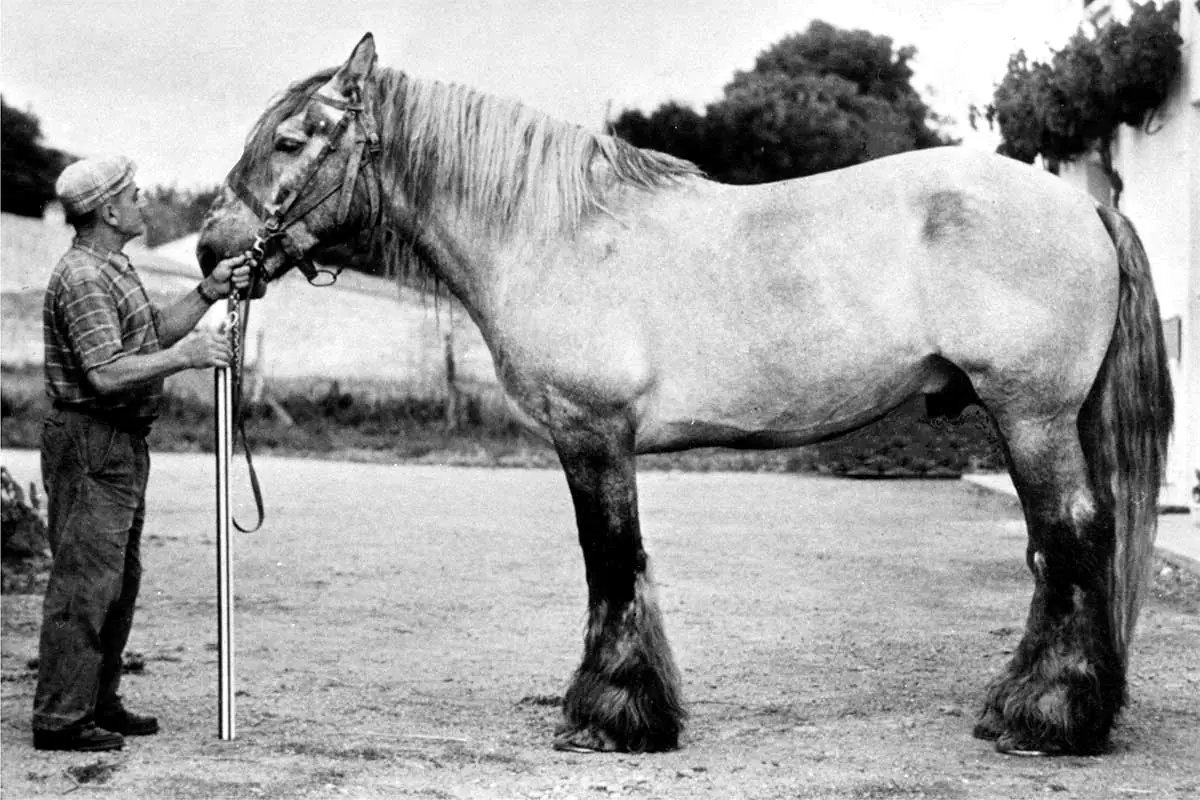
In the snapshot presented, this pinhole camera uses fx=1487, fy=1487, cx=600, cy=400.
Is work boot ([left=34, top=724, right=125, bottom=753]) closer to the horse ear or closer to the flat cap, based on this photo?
the flat cap

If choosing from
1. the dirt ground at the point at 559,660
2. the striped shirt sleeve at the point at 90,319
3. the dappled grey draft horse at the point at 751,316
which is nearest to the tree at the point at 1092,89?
the dirt ground at the point at 559,660

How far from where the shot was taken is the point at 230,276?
175 inches

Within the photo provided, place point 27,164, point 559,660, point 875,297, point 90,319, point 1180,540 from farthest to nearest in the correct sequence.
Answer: point 27,164, point 1180,540, point 559,660, point 90,319, point 875,297

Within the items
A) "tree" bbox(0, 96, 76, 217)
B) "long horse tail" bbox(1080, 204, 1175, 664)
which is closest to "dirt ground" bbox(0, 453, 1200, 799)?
"long horse tail" bbox(1080, 204, 1175, 664)

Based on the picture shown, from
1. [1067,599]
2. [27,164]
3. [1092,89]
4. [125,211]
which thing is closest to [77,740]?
[125,211]

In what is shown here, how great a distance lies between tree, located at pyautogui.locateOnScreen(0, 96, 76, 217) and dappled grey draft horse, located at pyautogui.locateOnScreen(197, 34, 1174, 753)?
28.8 feet

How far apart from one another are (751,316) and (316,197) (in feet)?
4.49

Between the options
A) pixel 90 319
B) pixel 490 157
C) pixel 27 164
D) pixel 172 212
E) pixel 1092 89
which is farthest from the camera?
pixel 172 212

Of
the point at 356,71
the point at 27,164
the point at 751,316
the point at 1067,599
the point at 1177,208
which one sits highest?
the point at 27,164

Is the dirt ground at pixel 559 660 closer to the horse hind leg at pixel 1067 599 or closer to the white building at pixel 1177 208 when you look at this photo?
the horse hind leg at pixel 1067 599

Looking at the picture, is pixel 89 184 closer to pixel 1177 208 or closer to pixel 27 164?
pixel 1177 208

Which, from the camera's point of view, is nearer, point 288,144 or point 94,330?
point 94,330

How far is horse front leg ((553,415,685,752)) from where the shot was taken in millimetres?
4336

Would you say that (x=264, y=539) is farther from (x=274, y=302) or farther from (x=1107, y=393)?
(x=274, y=302)
